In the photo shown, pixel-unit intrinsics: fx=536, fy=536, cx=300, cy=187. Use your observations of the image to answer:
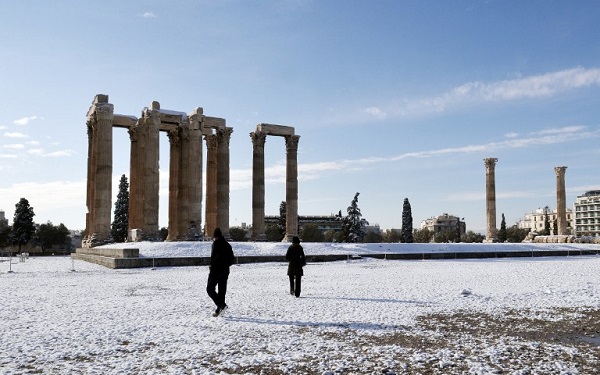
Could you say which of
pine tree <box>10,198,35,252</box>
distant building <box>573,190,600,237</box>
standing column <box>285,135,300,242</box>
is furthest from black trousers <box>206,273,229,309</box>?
distant building <box>573,190,600,237</box>

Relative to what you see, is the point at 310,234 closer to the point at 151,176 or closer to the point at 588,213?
the point at 151,176

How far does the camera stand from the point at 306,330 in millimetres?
9438

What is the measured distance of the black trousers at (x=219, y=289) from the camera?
1131 centimetres

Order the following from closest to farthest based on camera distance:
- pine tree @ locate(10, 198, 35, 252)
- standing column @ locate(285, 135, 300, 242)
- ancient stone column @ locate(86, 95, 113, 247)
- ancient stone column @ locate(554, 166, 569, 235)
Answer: ancient stone column @ locate(86, 95, 113, 247) → standing column @ locate(285, 135, 300, 242) → ancient stone column @ locate(554, 166, 569, 235) → pine tree @ locate(10, 198, 35, 252)

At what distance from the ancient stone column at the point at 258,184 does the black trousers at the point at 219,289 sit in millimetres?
36720

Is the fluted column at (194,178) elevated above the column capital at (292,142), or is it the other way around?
the column capital at (292,142)

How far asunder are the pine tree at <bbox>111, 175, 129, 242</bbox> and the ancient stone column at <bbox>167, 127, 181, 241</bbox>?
32.7 meters

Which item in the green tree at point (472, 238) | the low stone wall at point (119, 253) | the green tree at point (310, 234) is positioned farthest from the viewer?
the green tree at point (472, 238)

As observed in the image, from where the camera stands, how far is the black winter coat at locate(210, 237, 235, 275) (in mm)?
11766

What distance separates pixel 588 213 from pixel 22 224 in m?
177

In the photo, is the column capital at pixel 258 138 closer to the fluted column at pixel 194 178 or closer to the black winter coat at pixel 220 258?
the fluted column at pixel 194 178

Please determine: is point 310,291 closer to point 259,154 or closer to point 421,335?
point 421,335

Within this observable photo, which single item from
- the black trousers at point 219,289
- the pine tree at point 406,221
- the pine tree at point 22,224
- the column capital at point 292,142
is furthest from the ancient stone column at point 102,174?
the pine tree at point 406,221

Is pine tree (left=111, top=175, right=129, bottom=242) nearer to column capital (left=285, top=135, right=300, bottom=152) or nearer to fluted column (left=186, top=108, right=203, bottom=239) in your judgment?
column capital (left=285, top=135, right=300, bottom=152)
